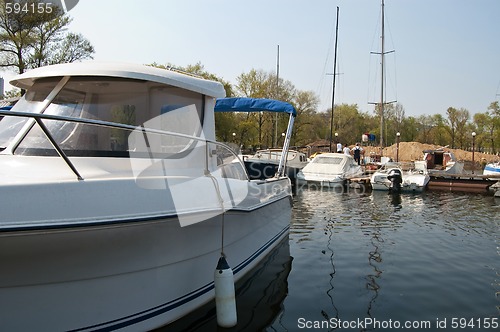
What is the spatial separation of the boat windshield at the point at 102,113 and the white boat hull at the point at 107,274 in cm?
102

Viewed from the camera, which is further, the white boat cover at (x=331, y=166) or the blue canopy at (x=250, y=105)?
the white boat cover at (x=331, y=166)

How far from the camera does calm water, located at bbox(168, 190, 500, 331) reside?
450cm

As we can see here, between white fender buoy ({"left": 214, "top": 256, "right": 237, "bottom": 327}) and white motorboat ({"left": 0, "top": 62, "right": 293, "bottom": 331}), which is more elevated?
white motorboat ({"left": 0, "top": 62, "right": 293, "bottom": 331})

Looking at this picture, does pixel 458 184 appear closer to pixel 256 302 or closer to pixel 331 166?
pixel 331 166

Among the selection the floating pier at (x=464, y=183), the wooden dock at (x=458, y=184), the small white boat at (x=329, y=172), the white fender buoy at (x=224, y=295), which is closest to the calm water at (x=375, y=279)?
the white fender buoy at (x=224, y=295)

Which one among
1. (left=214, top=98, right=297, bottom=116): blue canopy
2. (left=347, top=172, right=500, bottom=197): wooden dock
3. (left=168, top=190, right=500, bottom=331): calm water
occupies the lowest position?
(left=168, top=190, right=500, bottom=331): calm water

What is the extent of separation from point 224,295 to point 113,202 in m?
1.52

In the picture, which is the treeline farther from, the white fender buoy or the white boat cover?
the white fender buoy

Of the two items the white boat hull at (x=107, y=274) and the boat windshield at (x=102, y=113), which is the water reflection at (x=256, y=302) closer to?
the white boat hull at (x=107, y=274)

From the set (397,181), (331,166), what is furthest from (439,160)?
(331,166)

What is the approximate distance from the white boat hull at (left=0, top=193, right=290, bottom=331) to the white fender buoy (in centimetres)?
26

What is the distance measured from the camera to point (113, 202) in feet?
10.4

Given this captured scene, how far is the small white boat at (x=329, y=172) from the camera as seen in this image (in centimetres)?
1836

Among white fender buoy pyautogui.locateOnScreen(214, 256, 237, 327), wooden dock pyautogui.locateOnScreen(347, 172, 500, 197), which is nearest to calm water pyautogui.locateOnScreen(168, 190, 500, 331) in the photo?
white fender buoy pyautogui.locateOnScreen(214, 256, 237, 327)
